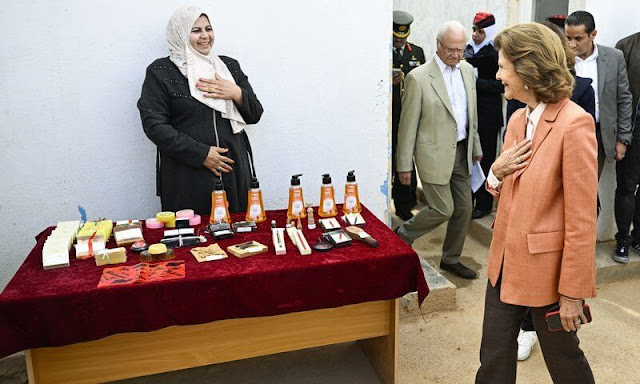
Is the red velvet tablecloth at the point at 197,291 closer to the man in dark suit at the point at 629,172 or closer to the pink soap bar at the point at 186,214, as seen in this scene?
the pink soap bar at the point at 186,214

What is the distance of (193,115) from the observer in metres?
2.61

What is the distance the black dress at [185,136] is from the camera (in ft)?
8.26

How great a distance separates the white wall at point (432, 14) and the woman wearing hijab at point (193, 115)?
4012 millimetres

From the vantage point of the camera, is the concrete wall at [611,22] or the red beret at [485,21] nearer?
the concrete wall at [611,22]

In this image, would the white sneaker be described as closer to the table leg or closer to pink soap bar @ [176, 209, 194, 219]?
the table leg

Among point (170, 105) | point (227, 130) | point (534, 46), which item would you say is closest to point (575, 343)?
point (534, 46)

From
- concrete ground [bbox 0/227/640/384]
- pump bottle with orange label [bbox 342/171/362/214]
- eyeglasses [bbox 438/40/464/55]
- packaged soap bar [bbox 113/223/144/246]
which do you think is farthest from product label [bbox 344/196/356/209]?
eyeglasses [bbox 438/40/464/55]

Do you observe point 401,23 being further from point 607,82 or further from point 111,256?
point 111,256

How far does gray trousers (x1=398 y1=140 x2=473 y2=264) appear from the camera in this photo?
339 cm

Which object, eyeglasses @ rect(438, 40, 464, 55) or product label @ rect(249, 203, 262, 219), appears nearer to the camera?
product label @ rect(249, 203, 262, 219)

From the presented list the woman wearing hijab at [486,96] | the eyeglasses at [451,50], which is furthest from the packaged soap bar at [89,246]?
the woman wearing hijab at [486,96]

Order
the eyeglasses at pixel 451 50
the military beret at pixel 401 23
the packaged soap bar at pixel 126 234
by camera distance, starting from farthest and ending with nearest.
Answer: the military beret at pixel 401 23
the eyeglasses at pixel 451 50
the packaged soap bar at pixel 126 234

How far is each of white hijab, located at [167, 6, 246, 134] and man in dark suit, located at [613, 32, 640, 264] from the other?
8.86 ft

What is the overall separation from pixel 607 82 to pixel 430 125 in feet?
4.03
